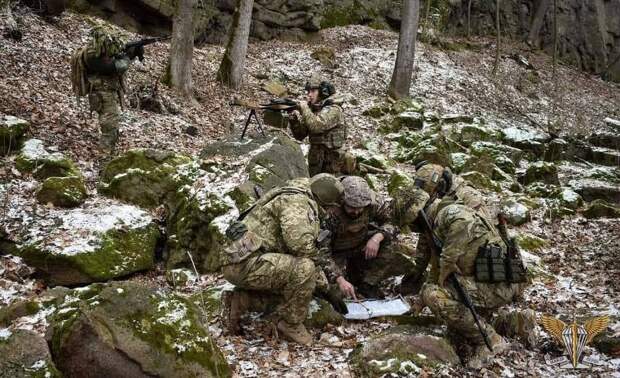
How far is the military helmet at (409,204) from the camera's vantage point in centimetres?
588

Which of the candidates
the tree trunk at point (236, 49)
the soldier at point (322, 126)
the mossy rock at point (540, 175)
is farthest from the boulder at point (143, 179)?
the mossy rock at point (540, 175)

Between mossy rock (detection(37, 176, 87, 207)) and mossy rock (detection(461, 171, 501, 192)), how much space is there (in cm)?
805

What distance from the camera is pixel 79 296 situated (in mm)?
4230

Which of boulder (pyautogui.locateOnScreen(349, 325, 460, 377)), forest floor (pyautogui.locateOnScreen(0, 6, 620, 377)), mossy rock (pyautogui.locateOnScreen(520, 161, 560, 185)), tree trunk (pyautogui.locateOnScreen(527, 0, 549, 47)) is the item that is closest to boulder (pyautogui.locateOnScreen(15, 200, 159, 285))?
forest floor (pyautogui.locateOnScreen(0, 6, 620, 377))

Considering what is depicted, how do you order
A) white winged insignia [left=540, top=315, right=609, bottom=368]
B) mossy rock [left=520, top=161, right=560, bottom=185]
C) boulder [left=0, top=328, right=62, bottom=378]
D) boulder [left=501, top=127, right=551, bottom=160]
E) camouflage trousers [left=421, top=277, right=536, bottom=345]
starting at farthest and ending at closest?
1. boulder [left=501, top=127, right=551, bottom=160]
2. mossy rock [left=520, top=161, right=560, bottom=185]
3. white winged insignia [left=540, top=315, right=609, bottom=368]
4. camouflage trousers [left=421, top=277, right=536, bottom=345]
5. boulder [left=0, top=328, right=62, bottom=378]

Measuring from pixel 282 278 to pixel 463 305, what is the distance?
1858mm

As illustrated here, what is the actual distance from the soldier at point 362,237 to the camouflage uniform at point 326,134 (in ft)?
6.49

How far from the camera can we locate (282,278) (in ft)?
16.3

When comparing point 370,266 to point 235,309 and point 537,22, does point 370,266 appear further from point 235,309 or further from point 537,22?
point 537,22

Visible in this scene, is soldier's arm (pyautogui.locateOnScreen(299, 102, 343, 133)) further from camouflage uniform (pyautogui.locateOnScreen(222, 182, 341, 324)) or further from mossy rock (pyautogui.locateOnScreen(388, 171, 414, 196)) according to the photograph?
camouflage uniform (pyautogui.locateOnScreen(222, 182, 341, 324))

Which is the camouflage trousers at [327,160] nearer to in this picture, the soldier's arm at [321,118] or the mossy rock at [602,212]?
the soldier's arm at [321,118]

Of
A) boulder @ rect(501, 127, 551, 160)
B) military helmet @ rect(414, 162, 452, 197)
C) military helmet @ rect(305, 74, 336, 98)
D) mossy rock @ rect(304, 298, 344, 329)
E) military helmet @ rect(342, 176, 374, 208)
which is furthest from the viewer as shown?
boulder @ rect(501, 127, 551, 160)

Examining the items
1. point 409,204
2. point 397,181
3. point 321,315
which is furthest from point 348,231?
point 397,181

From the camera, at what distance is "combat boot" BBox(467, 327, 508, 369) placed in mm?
4957
